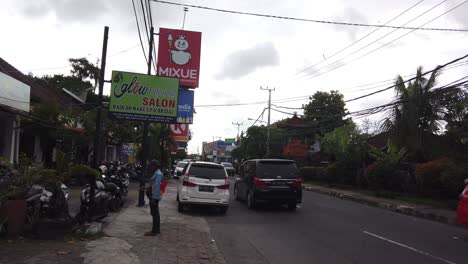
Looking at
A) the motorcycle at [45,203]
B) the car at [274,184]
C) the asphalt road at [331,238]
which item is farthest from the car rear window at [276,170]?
the motorcycle at [45,203]

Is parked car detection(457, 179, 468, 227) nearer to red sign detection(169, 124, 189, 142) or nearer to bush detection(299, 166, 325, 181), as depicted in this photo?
bush detection(299, 166, 325, 181)

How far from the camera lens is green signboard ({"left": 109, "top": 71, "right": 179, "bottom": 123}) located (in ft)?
47.0

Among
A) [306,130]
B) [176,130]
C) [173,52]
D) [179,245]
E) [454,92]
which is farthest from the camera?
[306,130]

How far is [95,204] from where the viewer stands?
431 inches

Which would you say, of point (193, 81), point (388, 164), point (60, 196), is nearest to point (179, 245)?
point (60, 196)

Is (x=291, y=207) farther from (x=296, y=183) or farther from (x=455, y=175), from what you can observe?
(x=455, y=175)

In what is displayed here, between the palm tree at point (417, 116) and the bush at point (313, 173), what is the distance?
577 inches

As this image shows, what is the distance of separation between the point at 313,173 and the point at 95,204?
31.1m

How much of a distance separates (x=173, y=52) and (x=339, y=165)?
1378cm

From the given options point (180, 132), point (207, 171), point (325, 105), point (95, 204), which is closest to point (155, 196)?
point (95, 204)

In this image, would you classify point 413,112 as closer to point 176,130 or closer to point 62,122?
point 62,122

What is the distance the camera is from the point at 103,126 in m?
25.8

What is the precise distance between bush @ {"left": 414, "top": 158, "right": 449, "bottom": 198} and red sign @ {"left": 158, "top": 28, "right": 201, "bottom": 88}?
15216mm

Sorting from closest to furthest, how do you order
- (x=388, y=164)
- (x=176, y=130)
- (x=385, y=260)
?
(x=385, y=260) < (x=388, y=164) < (x=176, y=130)
